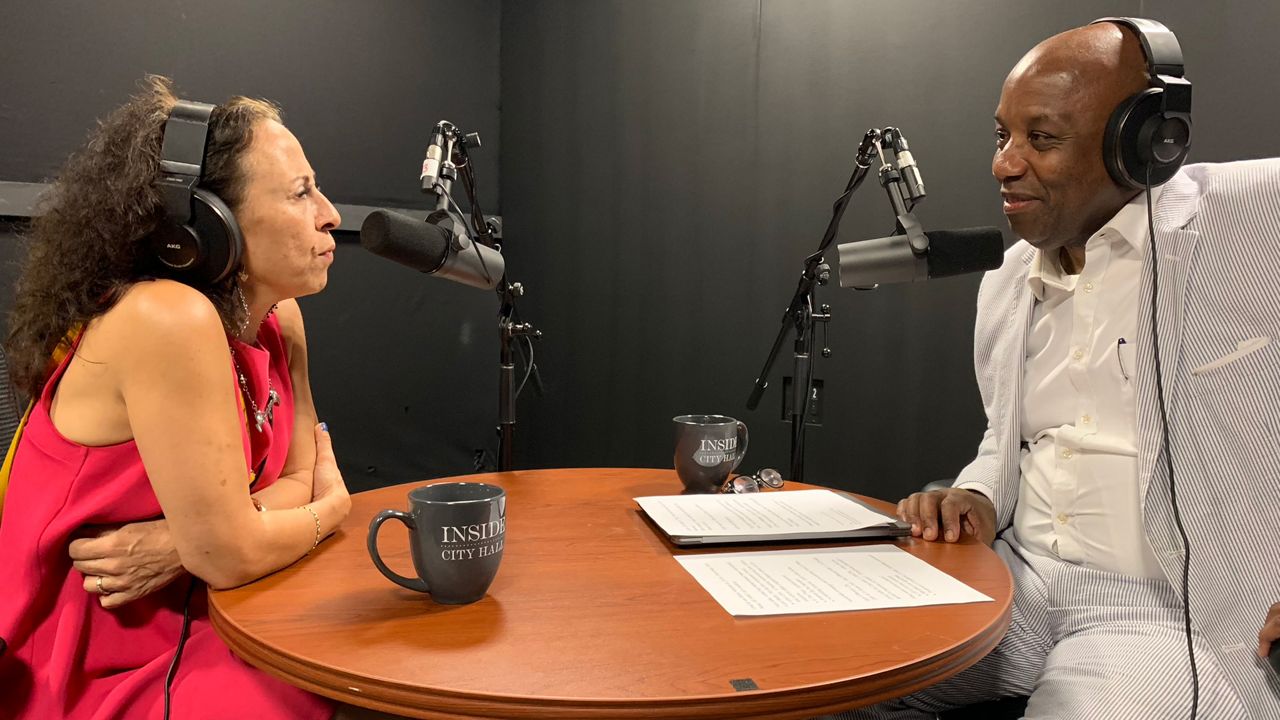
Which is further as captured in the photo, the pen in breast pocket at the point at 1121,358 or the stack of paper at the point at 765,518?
the pen in breast pocket at the point at 1121,358

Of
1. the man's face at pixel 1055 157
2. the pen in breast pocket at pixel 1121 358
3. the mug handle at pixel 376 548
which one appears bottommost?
the mug handle at pixel 376 548

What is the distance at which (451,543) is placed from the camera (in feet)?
3.19

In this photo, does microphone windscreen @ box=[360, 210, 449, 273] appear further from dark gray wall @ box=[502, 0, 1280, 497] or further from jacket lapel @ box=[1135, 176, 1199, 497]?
dark gray wall @ box=[502, 0, 1280, 497]

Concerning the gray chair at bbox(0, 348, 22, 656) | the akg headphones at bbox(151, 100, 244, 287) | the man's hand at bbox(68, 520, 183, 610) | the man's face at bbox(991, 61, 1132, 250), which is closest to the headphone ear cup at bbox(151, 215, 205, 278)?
the akg headphones at bbox(151, 100, 244, 287)

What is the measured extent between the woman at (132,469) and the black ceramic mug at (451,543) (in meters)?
0.22

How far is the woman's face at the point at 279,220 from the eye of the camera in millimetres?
1407

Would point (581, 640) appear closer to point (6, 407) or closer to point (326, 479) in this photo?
point (326, 479)

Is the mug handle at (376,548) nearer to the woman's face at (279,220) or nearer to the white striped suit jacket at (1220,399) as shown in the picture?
the woman's face at (279,220)

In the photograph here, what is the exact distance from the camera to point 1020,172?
1616 millimetres

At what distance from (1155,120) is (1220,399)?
479 mm

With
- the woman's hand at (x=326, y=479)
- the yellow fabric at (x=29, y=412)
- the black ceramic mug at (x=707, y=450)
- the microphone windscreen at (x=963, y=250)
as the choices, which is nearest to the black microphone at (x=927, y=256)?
the microphone windscreen at (x=963, y=250)

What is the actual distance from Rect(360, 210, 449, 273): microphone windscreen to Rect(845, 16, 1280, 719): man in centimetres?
90

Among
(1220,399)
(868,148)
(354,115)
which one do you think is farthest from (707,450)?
(354,115)

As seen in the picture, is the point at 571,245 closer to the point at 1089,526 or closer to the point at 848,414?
the point at 848,414
